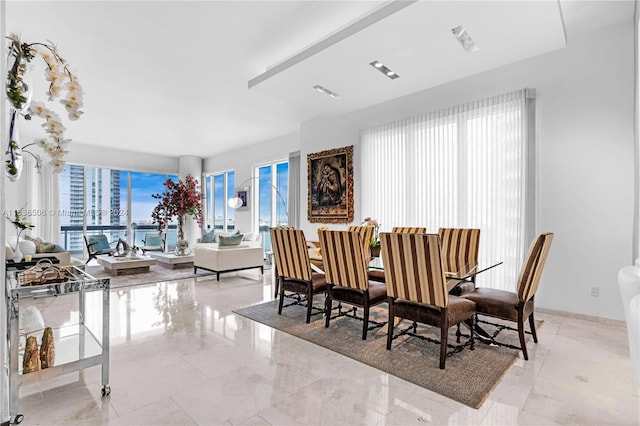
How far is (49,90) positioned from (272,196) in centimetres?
729

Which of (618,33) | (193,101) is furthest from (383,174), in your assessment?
(193,101)

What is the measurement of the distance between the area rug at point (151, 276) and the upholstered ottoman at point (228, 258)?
0.82 feet

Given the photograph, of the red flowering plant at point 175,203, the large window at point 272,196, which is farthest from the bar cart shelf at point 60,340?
the large window at point 272,196

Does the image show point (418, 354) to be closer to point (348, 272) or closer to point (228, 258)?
point (348, 272)

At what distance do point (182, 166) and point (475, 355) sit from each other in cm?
971

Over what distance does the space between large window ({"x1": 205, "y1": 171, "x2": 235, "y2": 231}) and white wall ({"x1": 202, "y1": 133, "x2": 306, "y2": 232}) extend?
287 mm

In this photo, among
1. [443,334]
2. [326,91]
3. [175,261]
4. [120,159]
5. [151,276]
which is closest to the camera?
[443,334]

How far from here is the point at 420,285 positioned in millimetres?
2443

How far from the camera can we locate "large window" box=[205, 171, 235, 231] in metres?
9.81

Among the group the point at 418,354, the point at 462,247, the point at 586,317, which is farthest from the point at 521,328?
the point at 586,317

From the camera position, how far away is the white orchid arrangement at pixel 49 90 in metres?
1.13

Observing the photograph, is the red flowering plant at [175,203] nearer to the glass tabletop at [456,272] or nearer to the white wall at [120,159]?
the white wall at [120,159]

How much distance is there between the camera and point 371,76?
4.12 metres

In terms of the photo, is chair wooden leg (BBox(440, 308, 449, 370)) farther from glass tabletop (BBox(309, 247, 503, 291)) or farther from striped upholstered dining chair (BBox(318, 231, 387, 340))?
striped upholstered dining chair (BBox(318, 231, 387, 340))
